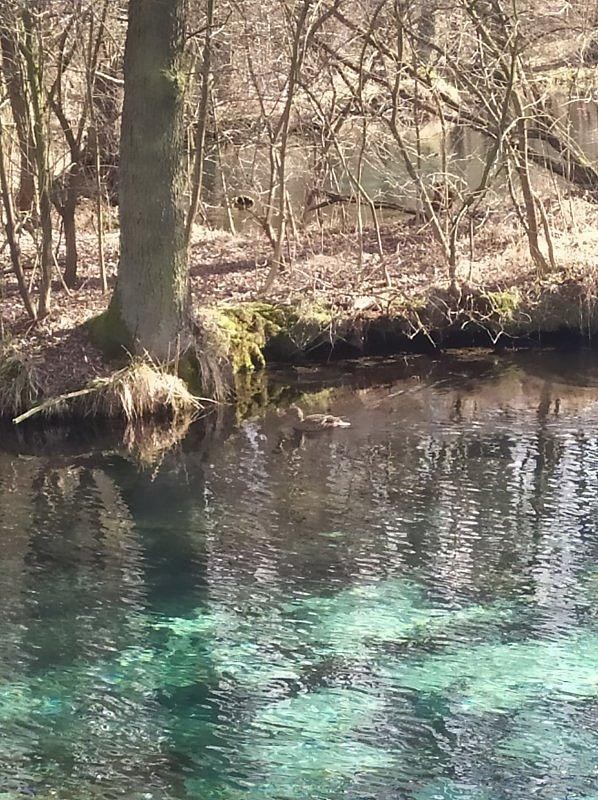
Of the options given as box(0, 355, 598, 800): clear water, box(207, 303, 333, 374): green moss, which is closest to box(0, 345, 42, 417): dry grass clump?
box(0, 355, 598, 800): clear water

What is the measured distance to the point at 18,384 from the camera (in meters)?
13.1

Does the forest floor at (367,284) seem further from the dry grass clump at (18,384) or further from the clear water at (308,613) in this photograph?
the clear water at (308,613)

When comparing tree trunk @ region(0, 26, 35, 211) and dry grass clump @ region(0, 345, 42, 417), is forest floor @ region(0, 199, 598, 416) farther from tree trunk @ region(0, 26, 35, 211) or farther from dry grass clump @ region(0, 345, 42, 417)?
tree trunk @ region(0, 26, 35, 211)

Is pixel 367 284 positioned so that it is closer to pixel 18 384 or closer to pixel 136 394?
pixel 136 394

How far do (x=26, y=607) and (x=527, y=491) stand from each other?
5.04m

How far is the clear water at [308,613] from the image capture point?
6.12 metres

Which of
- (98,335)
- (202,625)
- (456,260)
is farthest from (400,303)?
(202,625)

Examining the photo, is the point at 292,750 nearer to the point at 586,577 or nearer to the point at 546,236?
the point at 586,577

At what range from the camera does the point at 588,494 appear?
1015 cm

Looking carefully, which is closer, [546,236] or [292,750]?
[292,750]

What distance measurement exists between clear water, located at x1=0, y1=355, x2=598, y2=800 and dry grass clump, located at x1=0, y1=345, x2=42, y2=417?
515 mm

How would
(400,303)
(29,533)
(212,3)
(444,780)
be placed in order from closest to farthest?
(444,780) → (29,533) → (212,3) → (400,303)

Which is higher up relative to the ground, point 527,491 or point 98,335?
point 98,335

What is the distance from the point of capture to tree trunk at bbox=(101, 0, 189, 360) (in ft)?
42.2
